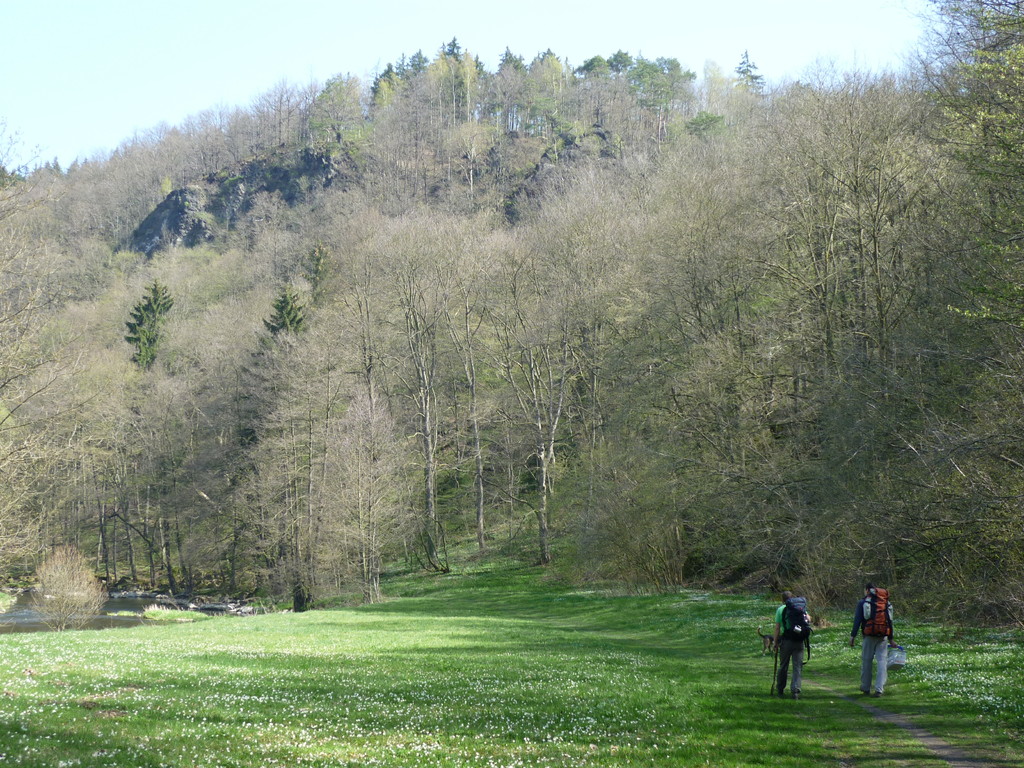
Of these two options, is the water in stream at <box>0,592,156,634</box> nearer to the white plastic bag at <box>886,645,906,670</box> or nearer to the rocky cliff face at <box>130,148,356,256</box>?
the white plastic bag at <box>886,645,906,670</box>

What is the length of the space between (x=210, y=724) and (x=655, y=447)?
28306 mm

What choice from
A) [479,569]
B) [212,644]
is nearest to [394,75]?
[479,569]

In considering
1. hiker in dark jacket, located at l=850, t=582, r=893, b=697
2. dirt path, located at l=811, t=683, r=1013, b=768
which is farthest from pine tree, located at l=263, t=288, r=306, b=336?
dirt path, located at l=811, t=683, r=1013, b=768

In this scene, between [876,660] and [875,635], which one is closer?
[875,635]

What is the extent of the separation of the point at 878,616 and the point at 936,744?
11.6ft

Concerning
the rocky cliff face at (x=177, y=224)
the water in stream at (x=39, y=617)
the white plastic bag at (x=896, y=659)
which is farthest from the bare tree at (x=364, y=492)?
the rocky cliff face at (x=177, y=224)

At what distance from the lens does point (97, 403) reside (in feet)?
204

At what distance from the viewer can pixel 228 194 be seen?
5812 inches

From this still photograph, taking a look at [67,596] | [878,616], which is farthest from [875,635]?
[67,596]

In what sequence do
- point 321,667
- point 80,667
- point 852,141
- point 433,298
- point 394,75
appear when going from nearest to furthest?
point 80,667
point 321,667
point 852,141
point 433,298
point 394,75

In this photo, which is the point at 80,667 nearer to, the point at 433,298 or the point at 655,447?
the point at 655,447

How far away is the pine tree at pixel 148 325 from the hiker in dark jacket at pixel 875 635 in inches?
3020

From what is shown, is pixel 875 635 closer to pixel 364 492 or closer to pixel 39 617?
pixel 364 492

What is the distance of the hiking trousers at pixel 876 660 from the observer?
14.5 metres
